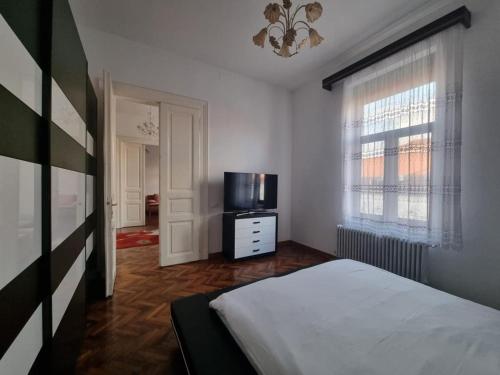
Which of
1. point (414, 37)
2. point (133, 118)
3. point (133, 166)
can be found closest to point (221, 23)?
point (414, 37)

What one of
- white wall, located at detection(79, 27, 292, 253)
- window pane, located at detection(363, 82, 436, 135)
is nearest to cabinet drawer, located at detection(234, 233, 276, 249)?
white wall, located at detection(79, 27, 292, 253)

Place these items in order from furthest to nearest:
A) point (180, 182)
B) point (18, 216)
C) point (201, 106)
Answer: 1. point (201, 106)
2. point (180, 182)
3. point (18, 216)

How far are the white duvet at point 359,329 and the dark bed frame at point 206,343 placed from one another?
5 cm

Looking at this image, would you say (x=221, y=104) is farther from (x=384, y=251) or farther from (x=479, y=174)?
(x=479, y=174)

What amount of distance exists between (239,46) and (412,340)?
3.33 meters

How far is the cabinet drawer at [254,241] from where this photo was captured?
3.16 meters

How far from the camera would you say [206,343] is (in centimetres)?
104

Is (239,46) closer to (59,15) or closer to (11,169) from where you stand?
(59,15)

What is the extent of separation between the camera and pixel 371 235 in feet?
8.34

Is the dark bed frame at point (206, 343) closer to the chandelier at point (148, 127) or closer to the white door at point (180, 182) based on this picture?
the white door at point (180, 182)

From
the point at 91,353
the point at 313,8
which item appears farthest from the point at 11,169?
the point at 313,8

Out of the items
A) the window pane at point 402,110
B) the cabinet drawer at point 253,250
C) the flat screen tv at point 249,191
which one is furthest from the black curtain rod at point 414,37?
the cabinet drawer at point 253,250

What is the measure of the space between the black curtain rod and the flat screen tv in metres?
1.87

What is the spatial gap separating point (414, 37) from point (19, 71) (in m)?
3.07
